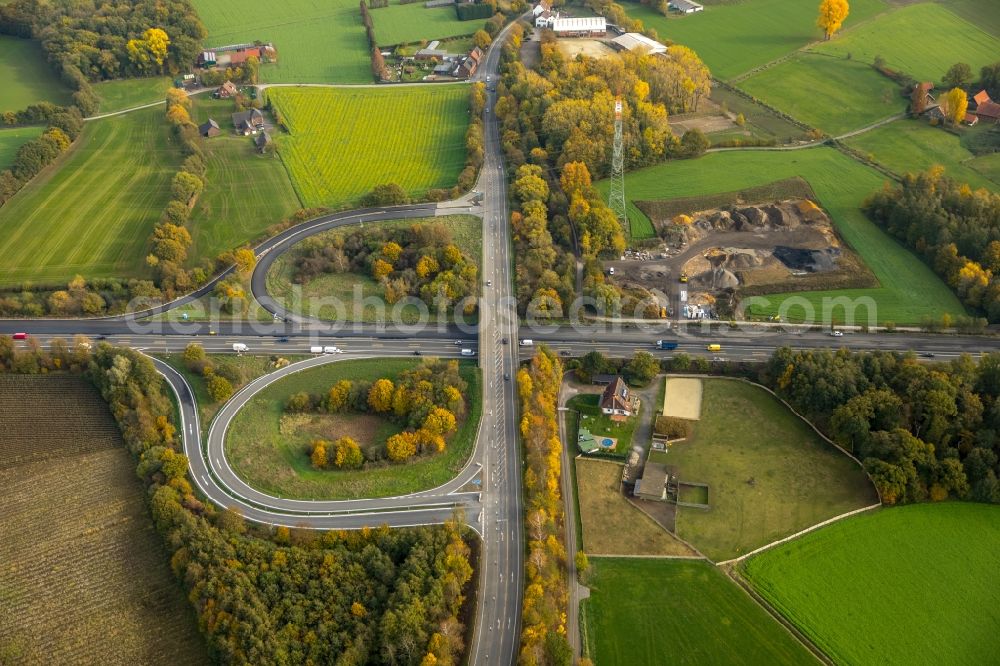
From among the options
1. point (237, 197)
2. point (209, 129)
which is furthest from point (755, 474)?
point (209, 129)

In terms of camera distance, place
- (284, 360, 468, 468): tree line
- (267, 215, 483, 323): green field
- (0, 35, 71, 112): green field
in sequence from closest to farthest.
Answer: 1. (284, 360, 468, 468): tree line
2. (267, 215, 483, 323): green field
3. (0, 35, 71, 112): green field

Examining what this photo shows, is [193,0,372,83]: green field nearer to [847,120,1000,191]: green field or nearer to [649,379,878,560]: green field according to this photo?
[847,120,1000,191]: green field

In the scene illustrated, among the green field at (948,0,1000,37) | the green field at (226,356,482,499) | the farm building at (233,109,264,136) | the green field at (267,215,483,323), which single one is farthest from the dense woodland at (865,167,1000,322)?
the farm building at (233,109,264,136)

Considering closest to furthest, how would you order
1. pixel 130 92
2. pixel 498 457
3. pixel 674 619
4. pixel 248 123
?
1. pixel 674 619
2. pixel 498 457
3. pixel 248 123
4. pixel 130 92

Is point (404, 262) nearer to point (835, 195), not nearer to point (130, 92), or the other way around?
point (835, 195)

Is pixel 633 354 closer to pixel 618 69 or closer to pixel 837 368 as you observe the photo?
pixel 837 368

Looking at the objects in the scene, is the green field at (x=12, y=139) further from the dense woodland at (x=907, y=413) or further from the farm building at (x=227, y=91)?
the dense woodland at (x=907, y=413)

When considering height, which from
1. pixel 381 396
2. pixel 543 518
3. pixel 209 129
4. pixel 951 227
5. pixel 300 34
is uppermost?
pixel 300 34
